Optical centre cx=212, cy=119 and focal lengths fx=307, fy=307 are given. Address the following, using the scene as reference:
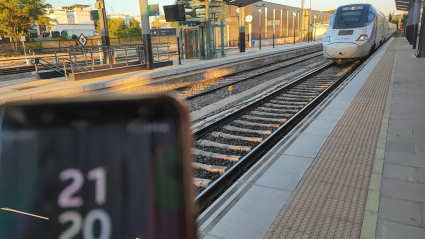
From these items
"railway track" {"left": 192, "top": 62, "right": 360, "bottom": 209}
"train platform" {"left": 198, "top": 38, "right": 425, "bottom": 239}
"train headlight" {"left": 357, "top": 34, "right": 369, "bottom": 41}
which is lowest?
"railway track" {"left": 192, "top": 62, "right": 360, "bottom": 209}

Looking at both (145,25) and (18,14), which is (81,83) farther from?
(18,14)

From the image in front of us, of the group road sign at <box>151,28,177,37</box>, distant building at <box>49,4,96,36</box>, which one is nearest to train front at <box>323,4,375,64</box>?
road sign at <box>151,28,177,37</box>

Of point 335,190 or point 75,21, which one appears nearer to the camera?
point 335,190

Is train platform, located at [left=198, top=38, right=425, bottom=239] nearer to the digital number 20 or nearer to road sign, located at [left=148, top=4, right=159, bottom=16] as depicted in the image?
the digital number 20

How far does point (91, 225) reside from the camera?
79cm

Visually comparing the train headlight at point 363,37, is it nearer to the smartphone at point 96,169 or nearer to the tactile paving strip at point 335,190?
the tactile paving strip at point 335,190

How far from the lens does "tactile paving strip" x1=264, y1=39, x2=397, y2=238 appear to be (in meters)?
2.59

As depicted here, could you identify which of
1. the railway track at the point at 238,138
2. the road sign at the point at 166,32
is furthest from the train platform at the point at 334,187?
the road sign at the point at 166,32

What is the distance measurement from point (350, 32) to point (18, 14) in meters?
33.5

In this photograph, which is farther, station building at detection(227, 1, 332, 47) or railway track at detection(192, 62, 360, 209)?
station building at detection(227, 1, 332, 47)

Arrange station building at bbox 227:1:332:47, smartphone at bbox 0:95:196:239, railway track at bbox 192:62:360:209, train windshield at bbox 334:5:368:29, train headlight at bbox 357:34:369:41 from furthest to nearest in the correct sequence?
station building at bbox 227:1:332:47 < train windshield at bbox 334:5:368:29 < train headlight at bbox 357:34:369:41 < railway track at bbox 192:62:360:209 < smartphone at bbox 0:95:196:239

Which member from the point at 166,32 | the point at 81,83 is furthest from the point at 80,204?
the point at 166,32

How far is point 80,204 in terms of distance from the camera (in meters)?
0.79

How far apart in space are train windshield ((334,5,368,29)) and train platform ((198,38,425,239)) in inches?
357
